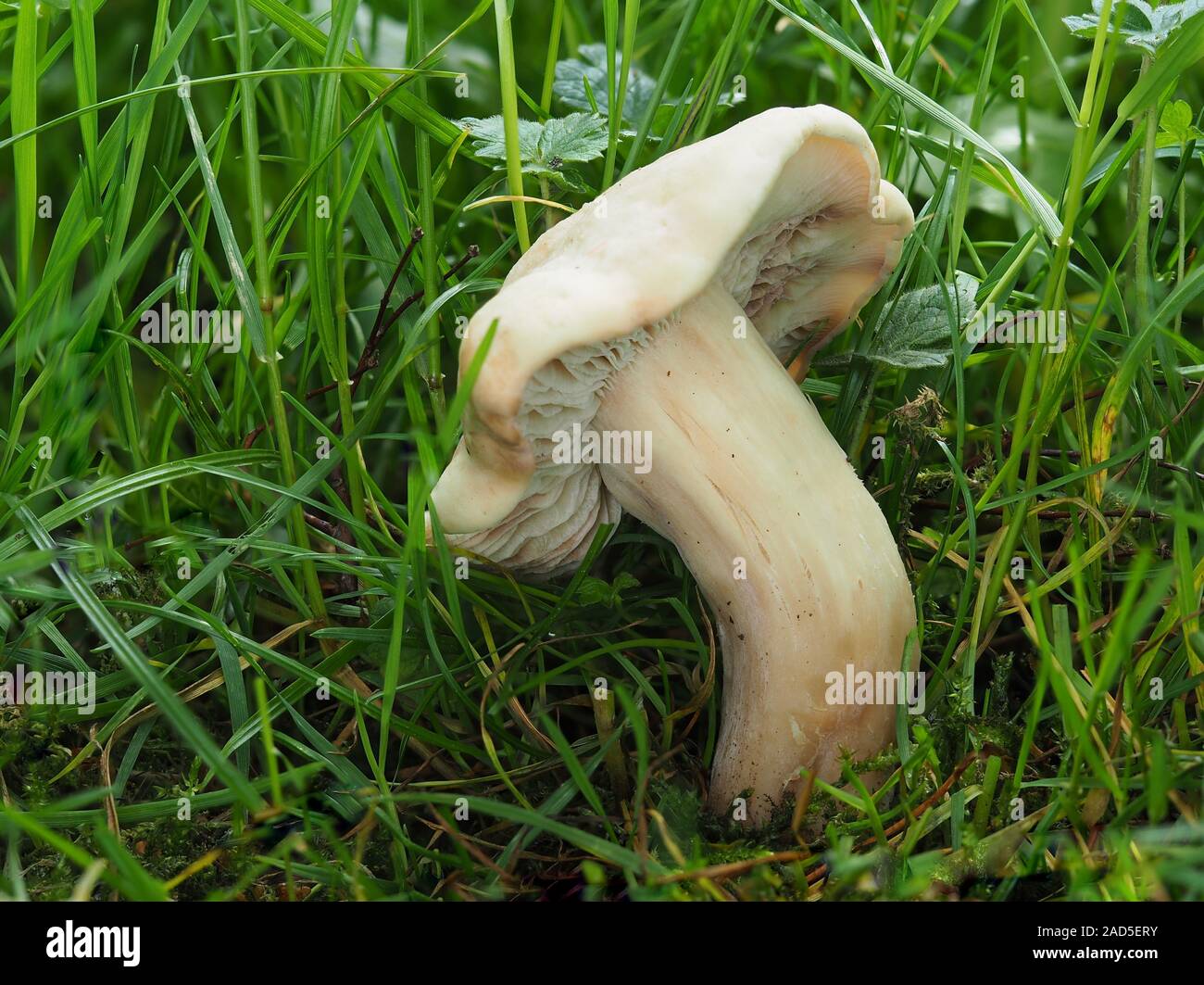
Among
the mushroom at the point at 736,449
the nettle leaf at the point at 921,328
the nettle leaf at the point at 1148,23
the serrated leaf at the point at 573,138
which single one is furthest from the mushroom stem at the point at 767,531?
the nettle leaf at the point at 1148,23

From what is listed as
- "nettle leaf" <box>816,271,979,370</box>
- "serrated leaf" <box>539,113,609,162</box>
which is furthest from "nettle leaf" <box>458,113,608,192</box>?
"nettle leaf" <box>816,271,979,370</box>

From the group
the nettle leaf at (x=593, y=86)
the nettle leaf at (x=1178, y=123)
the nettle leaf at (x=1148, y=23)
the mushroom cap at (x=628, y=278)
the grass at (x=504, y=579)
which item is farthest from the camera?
the nettle leaf at (x=593, y=86)

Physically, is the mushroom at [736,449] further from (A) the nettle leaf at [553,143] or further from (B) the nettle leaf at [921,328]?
(A) the nettle leaf at [553,143]

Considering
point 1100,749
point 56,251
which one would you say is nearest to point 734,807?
point 1100,749

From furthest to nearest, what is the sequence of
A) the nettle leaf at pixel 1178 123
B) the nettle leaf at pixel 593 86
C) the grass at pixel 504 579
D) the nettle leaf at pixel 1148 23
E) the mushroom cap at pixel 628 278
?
the nettle leaf at pixel 593 86
the nettle leaf at pixel 1178 123
the nettle leaf at pixel 1148 23
the grass at pixel 504 579
the mushroom cap at pixel 628 278

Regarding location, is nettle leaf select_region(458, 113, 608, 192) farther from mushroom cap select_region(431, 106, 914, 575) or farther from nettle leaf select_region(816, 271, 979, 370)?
nettle leaf select_region(816, 271, 979, 370)

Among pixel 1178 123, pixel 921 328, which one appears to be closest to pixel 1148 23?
pixel 1178 123
